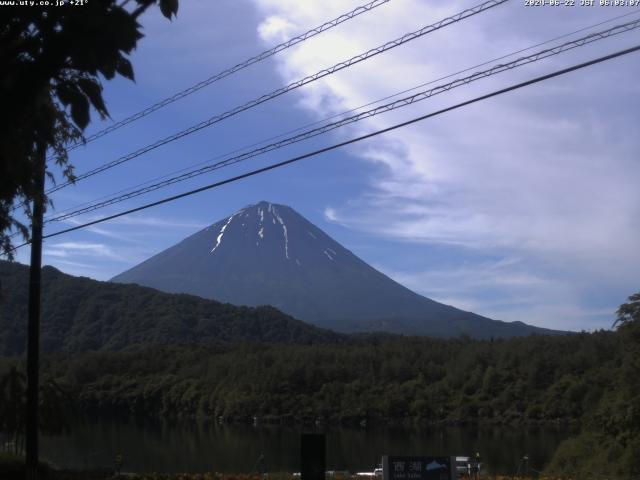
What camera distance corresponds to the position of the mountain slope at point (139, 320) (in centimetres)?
13538

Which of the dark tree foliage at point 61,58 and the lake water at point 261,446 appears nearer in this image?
the dark tree foliage at point 61,58

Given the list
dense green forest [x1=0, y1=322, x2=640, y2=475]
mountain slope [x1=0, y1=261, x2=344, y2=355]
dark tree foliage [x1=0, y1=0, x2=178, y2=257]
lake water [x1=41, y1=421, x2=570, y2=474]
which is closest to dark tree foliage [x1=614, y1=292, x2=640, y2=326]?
lake water [x1=41, y1=421, x2=570, y2=474]

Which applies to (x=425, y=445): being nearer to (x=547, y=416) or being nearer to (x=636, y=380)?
(x=547, y=416)

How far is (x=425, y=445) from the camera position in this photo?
52.5m

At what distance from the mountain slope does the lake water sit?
66.5 metres

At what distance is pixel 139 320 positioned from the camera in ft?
466

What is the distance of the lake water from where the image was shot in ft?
120

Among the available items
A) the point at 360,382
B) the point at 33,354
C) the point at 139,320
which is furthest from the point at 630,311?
the point at 139,320

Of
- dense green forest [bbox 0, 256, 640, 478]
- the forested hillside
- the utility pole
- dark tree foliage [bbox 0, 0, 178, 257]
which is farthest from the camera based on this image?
the forested hillside

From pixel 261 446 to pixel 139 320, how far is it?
96.9 metres

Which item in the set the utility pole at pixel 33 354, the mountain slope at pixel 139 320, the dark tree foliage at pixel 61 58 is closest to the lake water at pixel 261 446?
the utility pole at pixel 33 354

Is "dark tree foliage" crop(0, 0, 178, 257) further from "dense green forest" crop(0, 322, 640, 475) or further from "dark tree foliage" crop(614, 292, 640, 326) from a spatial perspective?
"dense green forest" crop(0, 322, 640, 475)

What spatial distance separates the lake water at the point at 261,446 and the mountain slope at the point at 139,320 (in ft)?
218

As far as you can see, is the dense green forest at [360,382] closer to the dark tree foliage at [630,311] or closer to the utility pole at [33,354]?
the dark tree foliage at [630,311]
